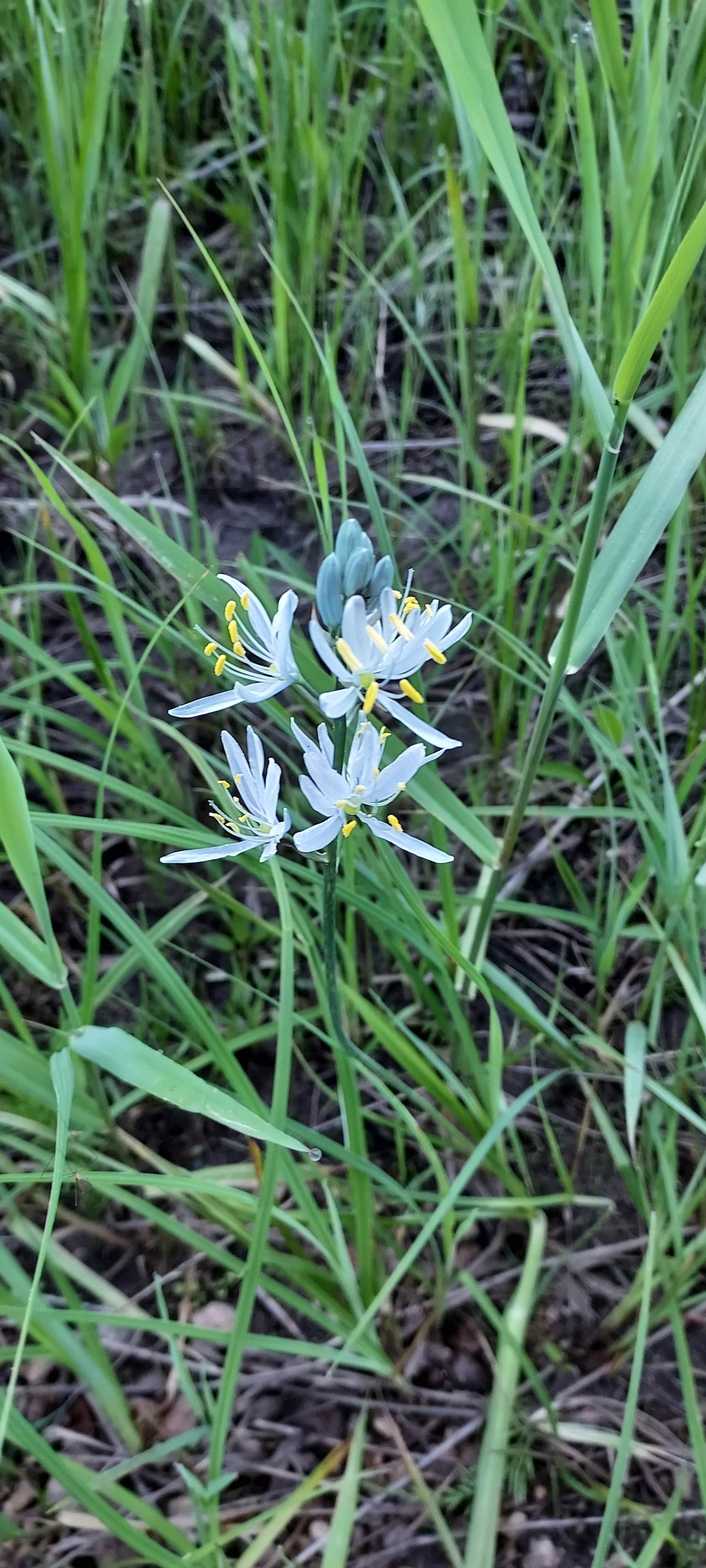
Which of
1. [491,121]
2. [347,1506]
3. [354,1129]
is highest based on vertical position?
[491,121]

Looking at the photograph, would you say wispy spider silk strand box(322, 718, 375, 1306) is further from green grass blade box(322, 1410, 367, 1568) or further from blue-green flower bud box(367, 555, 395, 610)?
blue-green flower bud box(367, 555, 395, 610)

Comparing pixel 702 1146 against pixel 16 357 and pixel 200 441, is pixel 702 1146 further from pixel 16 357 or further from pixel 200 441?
pixel 16 357

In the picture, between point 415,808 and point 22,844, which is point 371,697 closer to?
point 22,844

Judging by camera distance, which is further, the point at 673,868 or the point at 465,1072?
the point at 465,1072

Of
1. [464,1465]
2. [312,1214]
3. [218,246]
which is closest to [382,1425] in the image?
[464,1465]

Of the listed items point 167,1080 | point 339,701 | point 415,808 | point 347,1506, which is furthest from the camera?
point 415,808

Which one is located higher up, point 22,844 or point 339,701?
point 339,701

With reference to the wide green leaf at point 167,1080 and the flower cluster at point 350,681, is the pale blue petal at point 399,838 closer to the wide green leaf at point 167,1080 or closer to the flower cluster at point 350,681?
the flower cluster at point 350,681

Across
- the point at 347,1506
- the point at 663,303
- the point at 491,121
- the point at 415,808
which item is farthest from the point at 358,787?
the point at 347,1506
